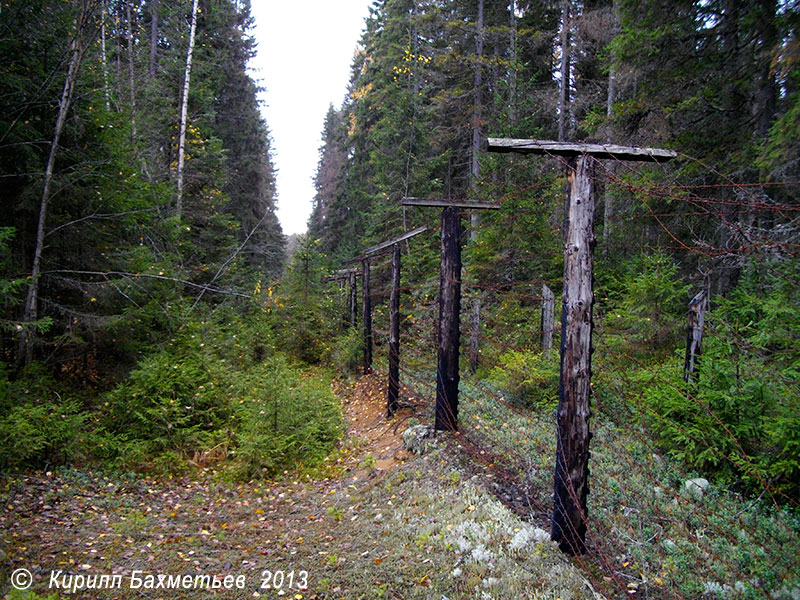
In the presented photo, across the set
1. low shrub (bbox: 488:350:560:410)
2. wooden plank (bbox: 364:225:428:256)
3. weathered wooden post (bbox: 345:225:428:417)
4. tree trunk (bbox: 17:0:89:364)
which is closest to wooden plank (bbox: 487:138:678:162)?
wooden plank (bbox: 364:225:428:256)

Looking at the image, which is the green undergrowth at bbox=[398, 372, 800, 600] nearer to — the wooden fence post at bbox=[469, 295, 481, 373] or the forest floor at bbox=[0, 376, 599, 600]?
the forest floor at bbox=[0, 376, 599, 600]

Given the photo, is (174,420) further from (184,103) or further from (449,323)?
(184,103)

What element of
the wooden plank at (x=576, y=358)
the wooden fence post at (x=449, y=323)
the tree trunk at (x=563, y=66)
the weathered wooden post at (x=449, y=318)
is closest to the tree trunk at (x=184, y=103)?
the weathered wooden post at (x=449, y=318)

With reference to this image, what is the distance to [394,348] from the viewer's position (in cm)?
959

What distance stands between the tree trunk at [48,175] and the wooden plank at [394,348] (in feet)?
21.1

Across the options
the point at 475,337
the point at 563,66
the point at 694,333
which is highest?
the point at 563,66

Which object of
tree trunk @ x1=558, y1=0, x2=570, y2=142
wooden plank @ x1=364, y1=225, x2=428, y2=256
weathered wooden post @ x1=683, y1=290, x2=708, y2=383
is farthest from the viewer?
tree trunk @ x1=558, y1=0, x2=570, y2=142

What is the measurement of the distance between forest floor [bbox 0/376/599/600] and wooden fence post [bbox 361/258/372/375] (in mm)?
5697

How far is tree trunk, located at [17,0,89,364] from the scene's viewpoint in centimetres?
712

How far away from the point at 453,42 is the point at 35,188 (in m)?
19.0

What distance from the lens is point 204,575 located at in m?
4.29

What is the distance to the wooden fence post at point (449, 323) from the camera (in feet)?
22.9

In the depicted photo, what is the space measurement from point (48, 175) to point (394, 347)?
710 cm

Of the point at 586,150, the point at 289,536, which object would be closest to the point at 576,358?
the point at 586,150
